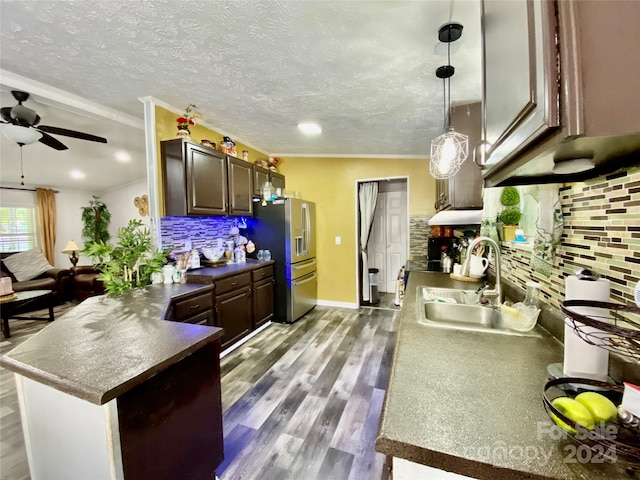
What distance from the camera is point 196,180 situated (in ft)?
8.83

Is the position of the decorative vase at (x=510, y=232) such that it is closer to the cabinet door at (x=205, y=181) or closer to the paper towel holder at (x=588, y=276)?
the paper towel holder at (x=588, y=276)

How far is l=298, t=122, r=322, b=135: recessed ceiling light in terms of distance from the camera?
9.79 feet

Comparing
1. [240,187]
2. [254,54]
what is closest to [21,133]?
[240,187]

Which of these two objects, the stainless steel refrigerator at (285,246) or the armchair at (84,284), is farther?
the armchair at (84,284)

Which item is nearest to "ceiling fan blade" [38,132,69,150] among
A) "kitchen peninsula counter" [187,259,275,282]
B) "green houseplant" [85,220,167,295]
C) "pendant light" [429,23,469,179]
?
"green houseplant" [85,220,167,295]

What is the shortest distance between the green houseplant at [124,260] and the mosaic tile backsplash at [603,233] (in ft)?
8.41

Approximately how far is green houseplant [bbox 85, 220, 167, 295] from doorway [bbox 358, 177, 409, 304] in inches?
156

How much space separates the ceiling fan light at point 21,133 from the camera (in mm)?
2383

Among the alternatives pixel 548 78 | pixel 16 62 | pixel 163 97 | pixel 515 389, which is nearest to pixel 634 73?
pixel 548 78

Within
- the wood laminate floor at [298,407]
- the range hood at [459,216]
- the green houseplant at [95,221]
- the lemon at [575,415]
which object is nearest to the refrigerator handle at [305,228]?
the wood laminate floor at [298,407]

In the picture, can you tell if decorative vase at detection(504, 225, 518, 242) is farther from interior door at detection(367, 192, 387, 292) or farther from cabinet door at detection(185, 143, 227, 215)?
interior door at detection(367, 192, 387, 292)

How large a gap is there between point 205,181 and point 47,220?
221 inches

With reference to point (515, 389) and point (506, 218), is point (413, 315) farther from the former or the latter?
point (506, 218)

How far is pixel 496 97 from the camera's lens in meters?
0.73
